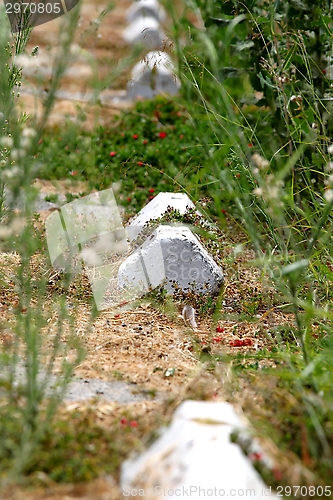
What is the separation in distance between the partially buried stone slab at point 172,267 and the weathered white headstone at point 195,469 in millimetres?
1587

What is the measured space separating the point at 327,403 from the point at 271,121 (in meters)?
2.75

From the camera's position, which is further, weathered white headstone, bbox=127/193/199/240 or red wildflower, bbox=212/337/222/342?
weathered white headstone, bbox=127/193/199/240

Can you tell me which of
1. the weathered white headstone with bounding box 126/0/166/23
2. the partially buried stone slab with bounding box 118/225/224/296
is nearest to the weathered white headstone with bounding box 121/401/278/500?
the partially buried stone slab with bounding box 118/225/224/296

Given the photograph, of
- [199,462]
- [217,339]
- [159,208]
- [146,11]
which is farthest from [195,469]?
[146,11]

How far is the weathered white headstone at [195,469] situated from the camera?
5.95ft

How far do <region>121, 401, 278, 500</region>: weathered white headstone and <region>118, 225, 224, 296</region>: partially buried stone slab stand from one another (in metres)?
1.59

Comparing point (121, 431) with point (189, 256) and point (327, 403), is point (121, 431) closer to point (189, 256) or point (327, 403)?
point (327, 403)

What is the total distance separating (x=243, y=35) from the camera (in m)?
4.37

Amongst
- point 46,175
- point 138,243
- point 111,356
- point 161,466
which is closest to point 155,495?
point 161,466

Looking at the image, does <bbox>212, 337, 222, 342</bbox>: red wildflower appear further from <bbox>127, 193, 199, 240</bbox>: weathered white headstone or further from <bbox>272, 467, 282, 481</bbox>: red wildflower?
<bbox>272, 467, 282, 481</bbox>: red wildflower

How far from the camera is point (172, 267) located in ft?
11.5

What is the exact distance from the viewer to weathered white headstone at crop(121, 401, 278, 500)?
71.4 inches
